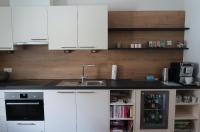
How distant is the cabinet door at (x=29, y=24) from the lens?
2.88 metres

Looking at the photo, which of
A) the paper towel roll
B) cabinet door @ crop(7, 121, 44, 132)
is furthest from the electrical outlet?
the paper towel roll

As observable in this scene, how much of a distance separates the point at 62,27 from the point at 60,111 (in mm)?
1222

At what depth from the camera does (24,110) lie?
9.05 ft

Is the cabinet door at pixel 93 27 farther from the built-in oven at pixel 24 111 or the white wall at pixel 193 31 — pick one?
the white wall at pixel 193 31

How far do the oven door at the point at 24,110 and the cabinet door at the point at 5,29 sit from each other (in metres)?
0.85

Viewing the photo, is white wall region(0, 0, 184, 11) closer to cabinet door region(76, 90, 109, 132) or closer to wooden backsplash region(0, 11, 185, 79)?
wooden backsplash region(0, 11, 185, 79)

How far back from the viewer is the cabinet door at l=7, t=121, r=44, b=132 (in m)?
2.78

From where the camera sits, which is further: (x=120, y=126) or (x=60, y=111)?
(x=120, y=126)

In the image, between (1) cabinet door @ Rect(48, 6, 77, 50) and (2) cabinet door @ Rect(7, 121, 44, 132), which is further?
(1) cabinet door @ Rect(48, 6, 77, 50)

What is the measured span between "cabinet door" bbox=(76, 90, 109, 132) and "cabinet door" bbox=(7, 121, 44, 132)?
0.55 m

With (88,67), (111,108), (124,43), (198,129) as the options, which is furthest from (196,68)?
(88,67)

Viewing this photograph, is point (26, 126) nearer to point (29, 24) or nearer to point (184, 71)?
point (29, 24)

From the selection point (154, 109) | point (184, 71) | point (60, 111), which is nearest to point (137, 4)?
point (184, 71)

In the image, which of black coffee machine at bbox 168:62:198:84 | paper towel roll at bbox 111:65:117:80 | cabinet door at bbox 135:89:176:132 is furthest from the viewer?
paper towel roll at bbox 111:65:117:80
